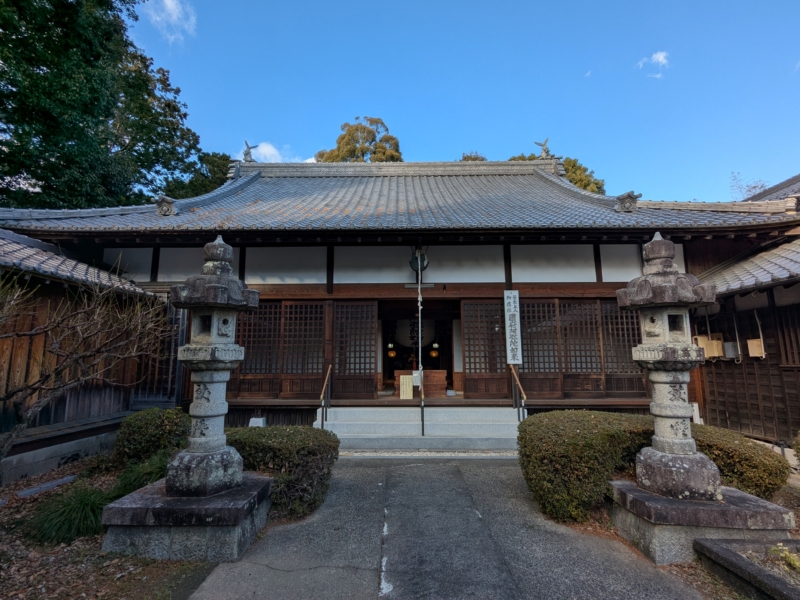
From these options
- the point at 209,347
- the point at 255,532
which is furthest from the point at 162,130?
the point at 255,532

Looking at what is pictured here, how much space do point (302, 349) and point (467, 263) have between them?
436 centimetres

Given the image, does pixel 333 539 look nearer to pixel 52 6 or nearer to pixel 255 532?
pixel 255 532

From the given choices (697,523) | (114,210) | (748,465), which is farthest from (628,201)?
(114,210)

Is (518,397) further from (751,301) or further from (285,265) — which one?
(285,265)

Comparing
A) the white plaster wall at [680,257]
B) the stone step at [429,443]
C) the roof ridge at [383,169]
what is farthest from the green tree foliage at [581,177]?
the stone step at [429,443]

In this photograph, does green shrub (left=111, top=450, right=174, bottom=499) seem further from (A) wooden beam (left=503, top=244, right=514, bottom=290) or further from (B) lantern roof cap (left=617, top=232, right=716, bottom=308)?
(A) wooden beam (left=503, top=244, right=514, bottom=290)

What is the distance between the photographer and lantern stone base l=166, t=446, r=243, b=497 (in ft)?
11.7

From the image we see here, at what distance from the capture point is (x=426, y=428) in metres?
7.37

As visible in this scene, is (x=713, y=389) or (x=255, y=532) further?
(x=713, y=389)

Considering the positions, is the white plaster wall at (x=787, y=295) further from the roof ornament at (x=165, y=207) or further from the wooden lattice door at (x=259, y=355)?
the roof ornament at (x=165, y=207)

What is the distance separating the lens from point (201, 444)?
3.77 meters

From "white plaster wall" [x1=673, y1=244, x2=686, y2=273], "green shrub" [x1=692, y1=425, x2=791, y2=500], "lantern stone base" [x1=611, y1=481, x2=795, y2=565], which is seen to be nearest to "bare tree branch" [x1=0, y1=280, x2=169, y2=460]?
"lantern stone base" [x1=611, y1=481, x2=795, y2=565]

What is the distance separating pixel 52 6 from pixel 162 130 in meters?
11.6

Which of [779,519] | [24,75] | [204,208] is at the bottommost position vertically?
[779,519]
